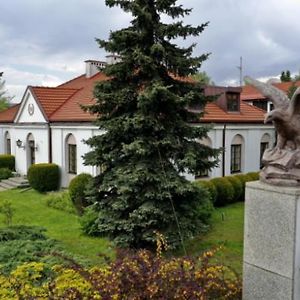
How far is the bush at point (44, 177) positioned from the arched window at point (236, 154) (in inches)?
384

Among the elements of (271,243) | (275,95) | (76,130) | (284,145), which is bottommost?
(271,243)

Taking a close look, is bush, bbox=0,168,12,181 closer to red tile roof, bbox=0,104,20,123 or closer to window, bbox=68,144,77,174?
red tile roof, bbox=0,104,20,123

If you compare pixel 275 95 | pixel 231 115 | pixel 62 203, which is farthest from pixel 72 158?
pixel 275 95

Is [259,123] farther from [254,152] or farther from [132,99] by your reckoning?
[132,99]

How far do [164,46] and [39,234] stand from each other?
246 inches

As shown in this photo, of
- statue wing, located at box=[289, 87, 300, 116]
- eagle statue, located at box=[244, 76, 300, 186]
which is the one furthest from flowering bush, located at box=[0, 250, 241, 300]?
statue wing, located at box=[289, 87, 300, 116]

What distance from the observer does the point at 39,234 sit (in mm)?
10508

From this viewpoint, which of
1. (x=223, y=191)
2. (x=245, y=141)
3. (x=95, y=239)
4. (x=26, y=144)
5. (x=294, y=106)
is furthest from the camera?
(x=26, y=144)

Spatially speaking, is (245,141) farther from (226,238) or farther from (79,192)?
(79,192)

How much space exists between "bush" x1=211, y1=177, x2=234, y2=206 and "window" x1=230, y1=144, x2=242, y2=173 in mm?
3871

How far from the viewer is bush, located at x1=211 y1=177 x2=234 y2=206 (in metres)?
16.6

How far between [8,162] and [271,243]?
22868 millimetres

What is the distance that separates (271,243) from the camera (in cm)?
555

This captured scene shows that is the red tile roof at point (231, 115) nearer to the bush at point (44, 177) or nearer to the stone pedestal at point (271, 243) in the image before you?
the bush at point (44, 177)
